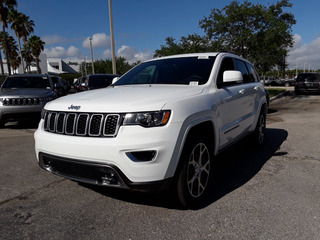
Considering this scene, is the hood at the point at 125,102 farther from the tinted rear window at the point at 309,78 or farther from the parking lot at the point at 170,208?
the tinted rear window at the point at 309,78

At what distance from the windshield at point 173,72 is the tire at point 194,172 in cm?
90

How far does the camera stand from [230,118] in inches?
147

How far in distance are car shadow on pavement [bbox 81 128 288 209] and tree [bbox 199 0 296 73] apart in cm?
1144

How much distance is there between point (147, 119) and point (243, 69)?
2.98 meters

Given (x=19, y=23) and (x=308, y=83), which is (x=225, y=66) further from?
(x=19, y=23)

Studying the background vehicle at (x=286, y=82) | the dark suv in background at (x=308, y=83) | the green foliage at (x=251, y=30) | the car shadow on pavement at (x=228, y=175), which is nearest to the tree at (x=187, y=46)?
the green foliage at (x=251, y=30)

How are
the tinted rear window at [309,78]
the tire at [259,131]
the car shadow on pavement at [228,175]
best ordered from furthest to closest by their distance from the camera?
the tinted rear window at [309,78] < the tire at [259,131] < the car shadow on pavement at [228,175]

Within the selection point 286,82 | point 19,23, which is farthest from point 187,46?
point 19,23

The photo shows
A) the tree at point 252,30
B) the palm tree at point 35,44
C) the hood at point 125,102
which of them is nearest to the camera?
the hood at point 125,102

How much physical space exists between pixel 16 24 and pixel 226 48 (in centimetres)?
3727

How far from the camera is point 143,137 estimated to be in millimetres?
2469

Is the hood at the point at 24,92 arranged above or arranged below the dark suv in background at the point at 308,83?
above

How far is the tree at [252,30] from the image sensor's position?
16.0 metres

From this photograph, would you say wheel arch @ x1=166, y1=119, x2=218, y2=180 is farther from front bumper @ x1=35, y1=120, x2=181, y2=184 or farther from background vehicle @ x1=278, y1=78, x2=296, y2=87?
background vehicle @ x1=278, y1=78, x2=296, y2=87
